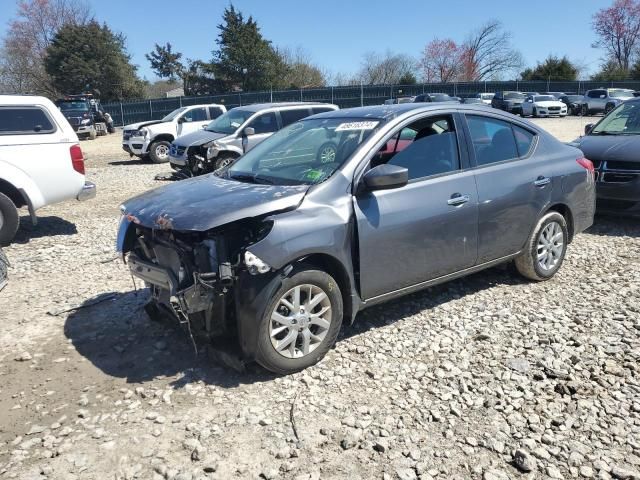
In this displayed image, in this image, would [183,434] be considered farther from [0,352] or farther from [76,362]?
[0,352]

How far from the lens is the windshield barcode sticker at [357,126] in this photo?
4184mm

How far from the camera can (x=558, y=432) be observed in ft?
9.89

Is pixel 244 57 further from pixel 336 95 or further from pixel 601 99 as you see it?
pixel 601 99

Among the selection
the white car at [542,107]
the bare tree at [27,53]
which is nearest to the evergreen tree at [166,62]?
the bare tree at [27,53]

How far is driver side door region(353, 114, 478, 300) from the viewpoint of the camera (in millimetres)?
3879

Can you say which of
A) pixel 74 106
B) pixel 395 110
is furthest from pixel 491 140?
pixel 74 106

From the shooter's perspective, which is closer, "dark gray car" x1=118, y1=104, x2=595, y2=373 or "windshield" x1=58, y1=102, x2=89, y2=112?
"dark gray car" x1=118, y1=104, x2=595, y2=373

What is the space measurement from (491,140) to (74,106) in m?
28.4

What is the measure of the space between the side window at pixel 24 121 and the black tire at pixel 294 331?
19.3 feet

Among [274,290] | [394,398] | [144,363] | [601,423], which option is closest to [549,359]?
[601,423]

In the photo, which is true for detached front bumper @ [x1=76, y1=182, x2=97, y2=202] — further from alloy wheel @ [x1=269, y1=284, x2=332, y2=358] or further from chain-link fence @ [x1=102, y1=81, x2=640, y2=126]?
chain-link fence @ [x1=102, y1=81, x2=640, y2=126]

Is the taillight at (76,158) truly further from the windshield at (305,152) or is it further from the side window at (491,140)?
the side window at (491,140)

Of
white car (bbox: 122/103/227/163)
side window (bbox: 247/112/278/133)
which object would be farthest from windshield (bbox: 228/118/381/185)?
white car (bbox: 122/103/227/163)

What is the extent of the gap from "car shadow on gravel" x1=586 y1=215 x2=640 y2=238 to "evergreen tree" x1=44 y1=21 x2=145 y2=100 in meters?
46.0
